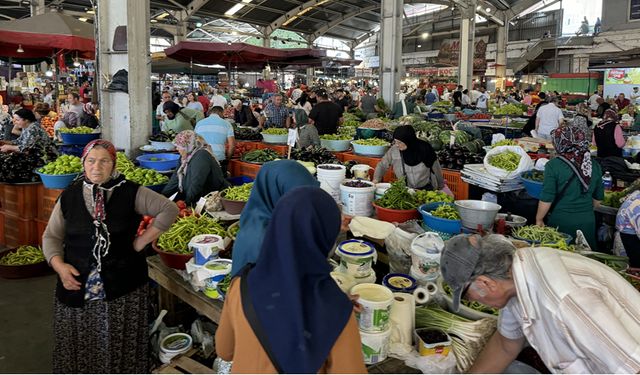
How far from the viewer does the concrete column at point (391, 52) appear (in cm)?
1251

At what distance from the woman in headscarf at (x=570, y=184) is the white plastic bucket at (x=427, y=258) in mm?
1631

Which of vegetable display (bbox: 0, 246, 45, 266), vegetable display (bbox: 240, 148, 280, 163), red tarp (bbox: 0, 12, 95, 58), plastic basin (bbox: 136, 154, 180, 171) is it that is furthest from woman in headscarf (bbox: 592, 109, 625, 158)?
red tarp (bbox: 0, 12, 95, 58)

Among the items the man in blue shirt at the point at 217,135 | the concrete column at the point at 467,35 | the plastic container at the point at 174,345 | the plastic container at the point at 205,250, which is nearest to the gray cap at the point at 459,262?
the plastic container at the point at 205,250

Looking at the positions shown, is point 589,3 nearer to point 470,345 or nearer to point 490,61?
point 490,61

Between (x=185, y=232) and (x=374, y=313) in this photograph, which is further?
(x=185, y=232)

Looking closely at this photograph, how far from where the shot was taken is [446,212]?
11.3 ft

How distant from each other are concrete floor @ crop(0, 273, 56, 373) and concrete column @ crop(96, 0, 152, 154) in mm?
2378

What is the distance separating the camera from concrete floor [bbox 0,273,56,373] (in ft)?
12.1

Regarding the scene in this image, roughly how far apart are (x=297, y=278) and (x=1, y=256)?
5472 millimetres

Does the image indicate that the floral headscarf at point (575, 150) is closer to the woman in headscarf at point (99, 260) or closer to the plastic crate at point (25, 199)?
the woman in headscarf at point (99, 260)

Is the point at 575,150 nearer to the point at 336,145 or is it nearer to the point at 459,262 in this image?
the point at 459,262

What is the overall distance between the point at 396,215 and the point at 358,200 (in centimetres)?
37

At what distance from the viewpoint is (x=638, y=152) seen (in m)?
7.73

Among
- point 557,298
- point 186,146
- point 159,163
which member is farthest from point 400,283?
point 159,163
